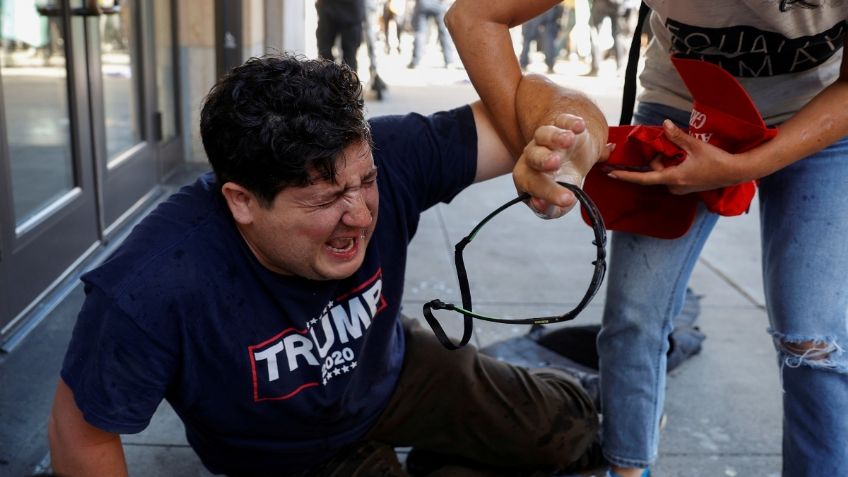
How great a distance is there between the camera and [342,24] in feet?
25.7

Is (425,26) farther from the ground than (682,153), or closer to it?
closer to it

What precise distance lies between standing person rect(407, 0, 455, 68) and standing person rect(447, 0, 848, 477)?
10.1 metres

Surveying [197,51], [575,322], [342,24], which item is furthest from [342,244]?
[342,24]

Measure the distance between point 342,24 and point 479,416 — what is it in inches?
243

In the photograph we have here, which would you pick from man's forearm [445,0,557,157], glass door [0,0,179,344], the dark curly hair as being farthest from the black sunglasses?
glass door [0,0,179,344]

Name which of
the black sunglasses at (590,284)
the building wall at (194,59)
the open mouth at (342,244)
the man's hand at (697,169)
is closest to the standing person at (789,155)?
the man's hand at (697,169)

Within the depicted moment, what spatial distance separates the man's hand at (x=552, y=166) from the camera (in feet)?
4.80

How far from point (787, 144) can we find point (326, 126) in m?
0.90

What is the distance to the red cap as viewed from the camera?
5.72ft

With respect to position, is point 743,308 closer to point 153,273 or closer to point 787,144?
point 787,144

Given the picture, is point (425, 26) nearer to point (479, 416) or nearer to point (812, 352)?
point (479, 416)

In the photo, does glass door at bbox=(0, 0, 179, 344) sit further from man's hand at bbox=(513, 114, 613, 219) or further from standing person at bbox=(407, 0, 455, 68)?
standing person at bbox=(407, 0, 455, 68)

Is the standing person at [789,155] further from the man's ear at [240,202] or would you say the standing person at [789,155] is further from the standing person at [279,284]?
the man's ear at [240,202]

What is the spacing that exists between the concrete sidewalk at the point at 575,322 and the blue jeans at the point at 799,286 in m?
0.62
